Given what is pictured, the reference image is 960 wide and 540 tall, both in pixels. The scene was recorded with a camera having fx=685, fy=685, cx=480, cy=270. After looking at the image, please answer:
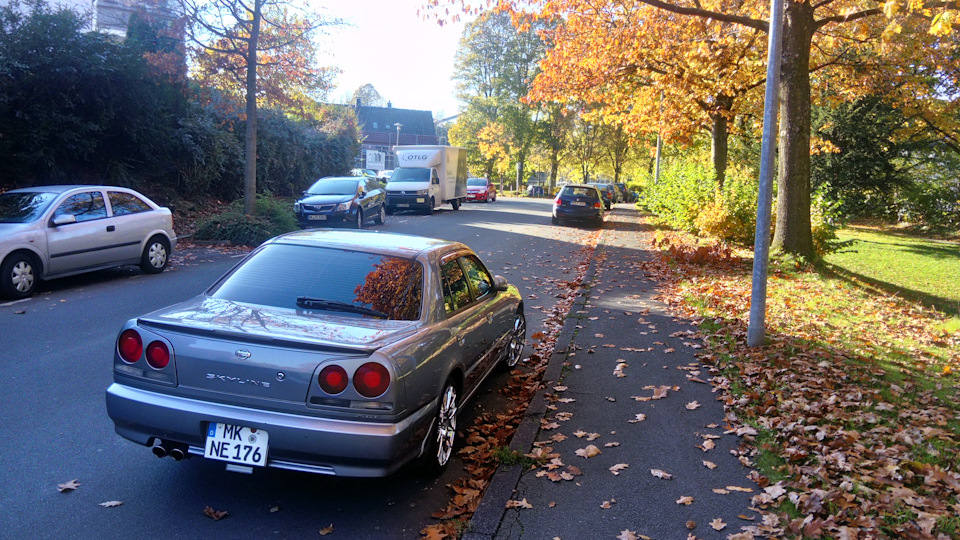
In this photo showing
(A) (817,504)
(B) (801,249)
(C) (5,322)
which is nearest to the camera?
(A) (817,504)

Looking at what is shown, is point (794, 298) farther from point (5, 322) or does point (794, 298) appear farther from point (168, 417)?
point (5, 322)

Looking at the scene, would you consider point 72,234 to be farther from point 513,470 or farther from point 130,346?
point 513,470

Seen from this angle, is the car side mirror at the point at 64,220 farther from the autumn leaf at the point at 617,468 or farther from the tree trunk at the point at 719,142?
the tree trunk at the point at 719,142

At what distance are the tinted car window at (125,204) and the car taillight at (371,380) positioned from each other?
9.22 meters

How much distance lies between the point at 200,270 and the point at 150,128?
7664 mm

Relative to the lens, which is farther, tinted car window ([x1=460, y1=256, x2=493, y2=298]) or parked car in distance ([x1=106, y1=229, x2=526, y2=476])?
tinted car window ([x1=460, y1=256, x2=493, y2=298])

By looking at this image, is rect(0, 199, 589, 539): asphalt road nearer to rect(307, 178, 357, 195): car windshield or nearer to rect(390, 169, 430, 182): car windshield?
rect(307, 178, 357, 195): car windshield

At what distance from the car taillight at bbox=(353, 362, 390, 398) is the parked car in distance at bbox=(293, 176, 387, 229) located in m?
15.5

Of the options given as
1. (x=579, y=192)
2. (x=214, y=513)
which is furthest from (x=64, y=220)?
(x=579, y=192)

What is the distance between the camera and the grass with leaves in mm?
3924

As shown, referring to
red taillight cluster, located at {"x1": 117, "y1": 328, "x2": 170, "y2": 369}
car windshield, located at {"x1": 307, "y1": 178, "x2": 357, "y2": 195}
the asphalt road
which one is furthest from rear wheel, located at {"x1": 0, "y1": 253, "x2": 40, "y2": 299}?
car windshield, located at {"x1": 307, "y1": 178, "x2": 357, "y2": 195}

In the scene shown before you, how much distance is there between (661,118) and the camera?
2169 centimetres

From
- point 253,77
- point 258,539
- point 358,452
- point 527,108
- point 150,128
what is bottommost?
point 258,539

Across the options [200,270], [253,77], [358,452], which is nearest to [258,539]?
[358,452]
